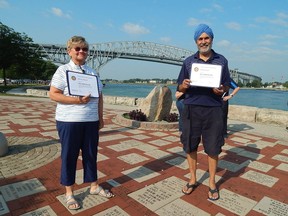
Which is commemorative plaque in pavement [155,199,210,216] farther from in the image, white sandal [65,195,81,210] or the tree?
the tree

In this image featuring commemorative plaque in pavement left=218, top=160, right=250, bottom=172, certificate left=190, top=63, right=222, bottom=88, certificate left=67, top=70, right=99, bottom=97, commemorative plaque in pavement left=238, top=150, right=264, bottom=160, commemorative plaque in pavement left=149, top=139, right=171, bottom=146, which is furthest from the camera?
commemorative plaque in pavement left=149, top=139, right=171, bottom=146

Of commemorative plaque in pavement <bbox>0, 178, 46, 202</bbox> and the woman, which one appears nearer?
the woman

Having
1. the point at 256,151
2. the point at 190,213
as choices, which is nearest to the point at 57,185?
the point at 190,213

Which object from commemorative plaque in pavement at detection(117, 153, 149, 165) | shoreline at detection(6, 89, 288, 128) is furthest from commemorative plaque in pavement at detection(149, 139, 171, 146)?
shoreline at detection(6, 89, 288, 128)

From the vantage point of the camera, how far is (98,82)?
9.49 feet

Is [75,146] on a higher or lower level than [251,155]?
higher

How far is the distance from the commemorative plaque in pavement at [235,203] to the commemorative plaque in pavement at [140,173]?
1075 mm

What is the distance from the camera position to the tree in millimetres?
29141

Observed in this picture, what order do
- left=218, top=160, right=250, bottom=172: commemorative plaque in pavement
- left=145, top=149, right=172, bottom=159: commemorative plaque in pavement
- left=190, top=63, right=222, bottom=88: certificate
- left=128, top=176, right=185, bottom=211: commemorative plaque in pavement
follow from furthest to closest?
left=145, top=149, right=172, bottom=159: commemorative plaque in pavement < left=218, top=160, right=250, bottom=172: commemorative plaque in pavement < left=128, top=176, right=185, bottom=211: commemorative plaque in pavement < left=190, top=63, right=222, bottom=88: certificate

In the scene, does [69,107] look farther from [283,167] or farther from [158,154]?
[283,167]

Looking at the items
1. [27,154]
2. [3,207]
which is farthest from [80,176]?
[27,154]

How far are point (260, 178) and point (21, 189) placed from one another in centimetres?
351

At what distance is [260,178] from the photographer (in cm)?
390

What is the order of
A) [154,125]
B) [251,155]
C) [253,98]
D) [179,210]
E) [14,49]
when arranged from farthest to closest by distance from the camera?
[253,98] < [14,49] < [154,125] < [251,155] < [179,210]
